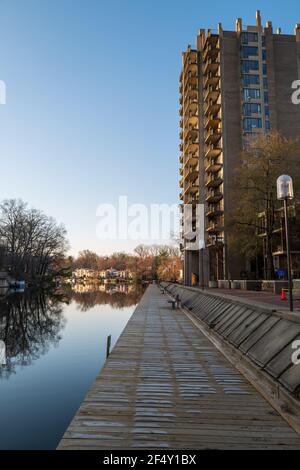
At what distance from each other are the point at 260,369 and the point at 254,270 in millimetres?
44649

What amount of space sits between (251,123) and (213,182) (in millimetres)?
10831

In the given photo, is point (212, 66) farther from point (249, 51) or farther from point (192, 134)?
point (192, 134)

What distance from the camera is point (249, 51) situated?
2167 inches

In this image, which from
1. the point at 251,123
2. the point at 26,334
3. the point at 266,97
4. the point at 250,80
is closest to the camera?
the point at 26,334

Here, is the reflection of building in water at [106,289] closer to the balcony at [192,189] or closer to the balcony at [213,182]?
the balcony at [192,189]

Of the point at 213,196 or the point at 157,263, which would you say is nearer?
the point at 213,196

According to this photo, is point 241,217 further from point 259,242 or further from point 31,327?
point 31,327

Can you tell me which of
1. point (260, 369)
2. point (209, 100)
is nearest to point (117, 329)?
point (260, 369)

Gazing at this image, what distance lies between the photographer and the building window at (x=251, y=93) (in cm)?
5356

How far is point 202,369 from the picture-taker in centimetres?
839

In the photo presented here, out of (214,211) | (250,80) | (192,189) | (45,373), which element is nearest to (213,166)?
(214,211)

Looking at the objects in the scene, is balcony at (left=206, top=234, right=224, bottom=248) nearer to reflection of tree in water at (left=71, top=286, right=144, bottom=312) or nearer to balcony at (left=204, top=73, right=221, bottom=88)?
reflection of tree in water at (left=71, top=286, right=144, bottom=312)

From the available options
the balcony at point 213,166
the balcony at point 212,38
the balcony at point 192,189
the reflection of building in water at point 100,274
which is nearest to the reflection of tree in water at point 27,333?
the balcony at point 213,166

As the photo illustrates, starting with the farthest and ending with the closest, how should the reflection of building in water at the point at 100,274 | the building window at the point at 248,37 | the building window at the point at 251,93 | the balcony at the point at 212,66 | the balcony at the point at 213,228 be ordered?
the reflection of building in water at the point at 100,274
the balcony at the point at 212,66
the building window at the point at 248,37
the building window at the point at 251,93
the balcony at the point at 213,228
